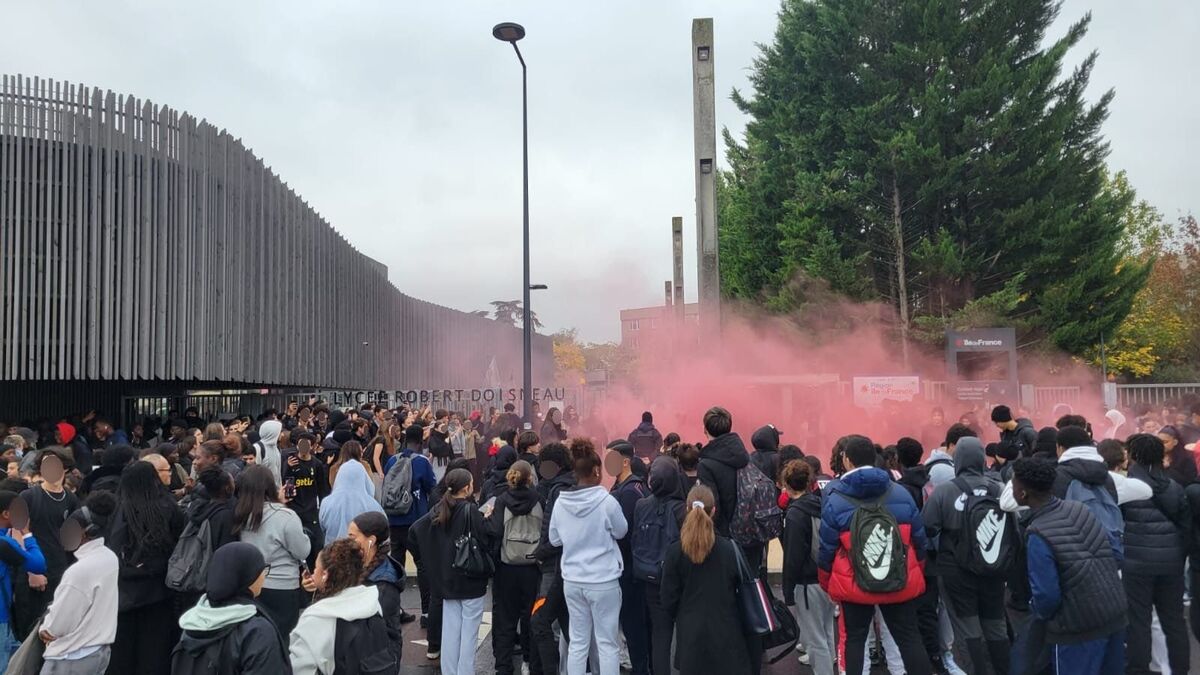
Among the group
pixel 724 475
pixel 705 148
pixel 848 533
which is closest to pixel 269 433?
pixel 724 475

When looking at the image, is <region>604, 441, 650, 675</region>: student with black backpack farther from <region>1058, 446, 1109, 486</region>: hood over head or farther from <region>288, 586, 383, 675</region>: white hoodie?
<region>1058, 446, 1109, 486</region>: hood over head

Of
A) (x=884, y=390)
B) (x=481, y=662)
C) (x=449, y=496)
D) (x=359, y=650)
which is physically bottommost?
(x=481, y=662)

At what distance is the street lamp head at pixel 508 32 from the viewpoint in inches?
545

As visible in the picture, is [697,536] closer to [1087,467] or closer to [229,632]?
[229,632]

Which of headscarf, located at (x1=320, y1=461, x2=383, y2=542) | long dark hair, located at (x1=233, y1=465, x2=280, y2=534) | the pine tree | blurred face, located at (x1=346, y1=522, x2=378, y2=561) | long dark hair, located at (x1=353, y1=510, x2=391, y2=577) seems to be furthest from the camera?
the pine tree

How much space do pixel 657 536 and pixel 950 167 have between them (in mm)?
21031

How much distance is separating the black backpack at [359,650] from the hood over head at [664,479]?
230 cm

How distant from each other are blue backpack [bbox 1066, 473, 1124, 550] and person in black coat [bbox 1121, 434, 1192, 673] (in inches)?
9.6

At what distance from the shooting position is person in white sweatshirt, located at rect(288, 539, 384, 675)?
3.32 m

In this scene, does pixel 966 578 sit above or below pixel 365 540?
below

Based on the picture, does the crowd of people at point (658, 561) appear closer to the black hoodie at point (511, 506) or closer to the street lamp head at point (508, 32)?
the black hoodie at point (511, 506)

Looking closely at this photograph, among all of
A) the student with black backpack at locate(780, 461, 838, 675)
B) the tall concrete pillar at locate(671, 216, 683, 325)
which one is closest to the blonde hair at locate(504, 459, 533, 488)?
the student with black backpack at locate(780, 461, 838, 675)

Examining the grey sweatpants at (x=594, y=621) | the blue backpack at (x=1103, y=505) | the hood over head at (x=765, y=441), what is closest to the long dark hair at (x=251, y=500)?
the grey sweatpants at (x=594, y=621)

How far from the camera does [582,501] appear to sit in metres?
5.26
